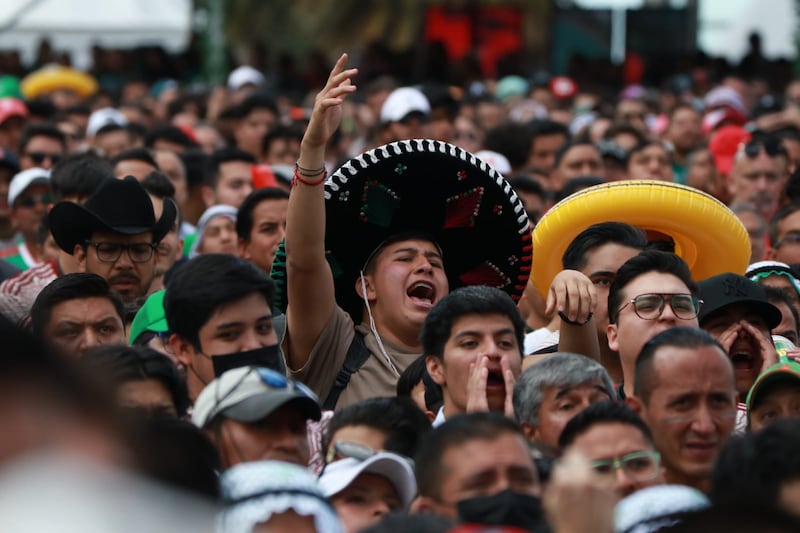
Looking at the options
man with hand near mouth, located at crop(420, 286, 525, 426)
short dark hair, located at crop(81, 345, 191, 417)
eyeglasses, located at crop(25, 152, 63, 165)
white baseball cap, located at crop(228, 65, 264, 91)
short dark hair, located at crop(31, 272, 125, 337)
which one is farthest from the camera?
white baseball cap, located at crop(228, 65, 264, 91)

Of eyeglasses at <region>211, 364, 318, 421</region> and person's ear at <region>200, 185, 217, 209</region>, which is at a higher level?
person's ear at <region>200, 185, 217, 209</region>

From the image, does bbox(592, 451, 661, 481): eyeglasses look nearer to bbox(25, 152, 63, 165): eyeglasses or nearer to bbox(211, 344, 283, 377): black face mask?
bbox(211, 344, 283, 377): black face mask

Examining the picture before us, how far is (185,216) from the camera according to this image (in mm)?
9375

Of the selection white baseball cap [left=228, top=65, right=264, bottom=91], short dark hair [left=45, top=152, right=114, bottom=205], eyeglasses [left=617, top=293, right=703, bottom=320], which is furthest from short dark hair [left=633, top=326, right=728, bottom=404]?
white baseball cap [left=228, top=65, right=264, bottom=91]

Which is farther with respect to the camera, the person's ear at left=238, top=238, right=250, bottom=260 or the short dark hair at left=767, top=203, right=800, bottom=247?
the short dark hair at left=767, top=203, right=800, bottom=247

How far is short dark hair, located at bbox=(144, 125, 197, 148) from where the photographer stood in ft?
34.9

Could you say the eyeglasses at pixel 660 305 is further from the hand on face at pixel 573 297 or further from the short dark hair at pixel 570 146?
the short dark hair at pixel 570 146

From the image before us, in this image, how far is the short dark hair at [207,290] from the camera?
452 cm

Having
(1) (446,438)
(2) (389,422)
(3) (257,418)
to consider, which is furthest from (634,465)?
(3) (257,418)

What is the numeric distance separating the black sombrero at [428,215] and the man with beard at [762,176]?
403 cm

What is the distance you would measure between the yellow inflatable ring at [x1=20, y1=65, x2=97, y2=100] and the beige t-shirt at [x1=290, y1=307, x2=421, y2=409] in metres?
12.1

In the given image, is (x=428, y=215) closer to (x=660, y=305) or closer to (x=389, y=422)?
(x=660, y=305)

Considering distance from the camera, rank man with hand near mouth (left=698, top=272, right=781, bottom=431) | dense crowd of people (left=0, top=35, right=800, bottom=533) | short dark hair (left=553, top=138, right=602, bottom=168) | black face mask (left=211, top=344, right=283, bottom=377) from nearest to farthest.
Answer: dense crowd of people (left=0, top=35, right=800, bottom=533) → black face mask (left=211, top=344, right=283, bottom=377) → man with hand near mouth (left=698, top=272, right=781, bottom=431) → short dark hair (left=553, top=138, right=602, bottom=168)

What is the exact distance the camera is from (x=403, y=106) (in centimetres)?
1070
